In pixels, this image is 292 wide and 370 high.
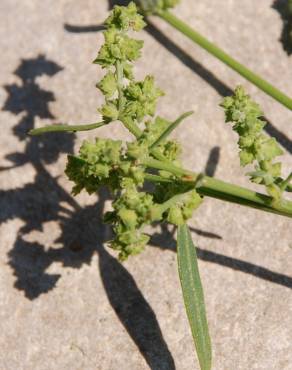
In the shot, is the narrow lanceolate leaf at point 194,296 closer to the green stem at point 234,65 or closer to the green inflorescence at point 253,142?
the green inflorescence at point 253,142

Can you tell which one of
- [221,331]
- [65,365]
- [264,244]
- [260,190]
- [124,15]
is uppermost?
[124,15]

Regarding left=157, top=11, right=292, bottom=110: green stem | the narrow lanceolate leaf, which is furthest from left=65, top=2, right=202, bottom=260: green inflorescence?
left=157, top=11, right=292, bottom=110: green stem

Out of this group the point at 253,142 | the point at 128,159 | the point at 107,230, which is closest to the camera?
the point at 128,159

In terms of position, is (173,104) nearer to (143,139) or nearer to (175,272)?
(175,272)

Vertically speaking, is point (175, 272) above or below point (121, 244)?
below

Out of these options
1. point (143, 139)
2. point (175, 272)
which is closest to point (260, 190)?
A: point (175, 272)

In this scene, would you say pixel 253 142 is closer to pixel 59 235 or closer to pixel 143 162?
pixel 143 162

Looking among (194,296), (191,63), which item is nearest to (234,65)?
(191,63)

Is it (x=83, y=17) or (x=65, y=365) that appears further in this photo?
(x=83, y=17)
